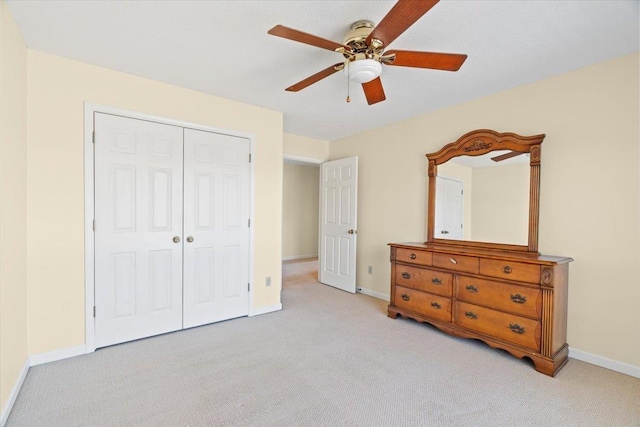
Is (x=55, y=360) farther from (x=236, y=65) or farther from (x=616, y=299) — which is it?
(x=616, y=299)

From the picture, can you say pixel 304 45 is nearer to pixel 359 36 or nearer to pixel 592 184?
pixel 359 36

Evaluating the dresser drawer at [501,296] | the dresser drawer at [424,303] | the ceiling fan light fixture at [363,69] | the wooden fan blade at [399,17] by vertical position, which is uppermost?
the wooden fan blade at [399,17]

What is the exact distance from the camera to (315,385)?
2084 mm

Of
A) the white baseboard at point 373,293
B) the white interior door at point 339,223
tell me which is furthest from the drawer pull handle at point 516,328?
the white interior door at point 339,223

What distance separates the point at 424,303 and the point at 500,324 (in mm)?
726

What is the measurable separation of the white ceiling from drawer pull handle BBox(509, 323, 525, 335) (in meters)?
2.15

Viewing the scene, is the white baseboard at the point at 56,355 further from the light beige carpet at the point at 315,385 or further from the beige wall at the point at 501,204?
the beige wall at the point at 501,204

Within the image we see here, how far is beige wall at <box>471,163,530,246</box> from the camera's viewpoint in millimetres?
2812

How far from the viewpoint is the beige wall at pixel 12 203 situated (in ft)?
5.64

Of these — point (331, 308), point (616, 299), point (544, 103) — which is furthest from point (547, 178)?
point (331, 308)

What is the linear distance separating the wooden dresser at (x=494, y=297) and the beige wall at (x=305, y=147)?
7.63ft

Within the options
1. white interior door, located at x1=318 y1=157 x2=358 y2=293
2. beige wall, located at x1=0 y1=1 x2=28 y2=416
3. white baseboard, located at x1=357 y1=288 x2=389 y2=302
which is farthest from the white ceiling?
white baseboard, located at x1=357 y1=288 x2=389 y2=302

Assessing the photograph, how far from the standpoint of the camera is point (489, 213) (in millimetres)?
3047

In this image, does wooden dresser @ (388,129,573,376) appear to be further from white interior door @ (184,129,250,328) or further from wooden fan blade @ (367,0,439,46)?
wooden fan blade @ (367,0,439,46)
